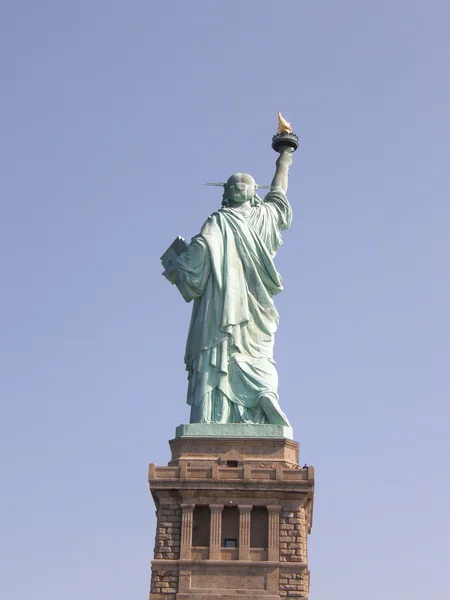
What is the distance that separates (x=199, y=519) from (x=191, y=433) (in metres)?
2.53

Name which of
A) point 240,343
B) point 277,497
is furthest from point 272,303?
point 277,497

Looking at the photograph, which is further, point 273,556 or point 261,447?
point 261,447

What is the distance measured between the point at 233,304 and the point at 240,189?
4.11m

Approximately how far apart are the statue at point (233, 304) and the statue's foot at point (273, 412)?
28 mm

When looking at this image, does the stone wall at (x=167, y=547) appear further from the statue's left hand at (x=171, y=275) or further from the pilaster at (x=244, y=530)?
the statue's left hand at (x=171, y=275)

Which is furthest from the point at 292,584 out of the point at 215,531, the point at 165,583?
the point at 165,583

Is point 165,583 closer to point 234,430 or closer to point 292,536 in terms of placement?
point 292,536

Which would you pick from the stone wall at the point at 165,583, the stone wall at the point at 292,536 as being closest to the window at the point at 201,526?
the stone wall at the point at 165,583

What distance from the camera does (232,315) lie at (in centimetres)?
3219

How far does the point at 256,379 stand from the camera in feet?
103

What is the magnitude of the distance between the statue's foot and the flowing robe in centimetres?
3

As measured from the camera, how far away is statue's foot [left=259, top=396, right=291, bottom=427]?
3069 centimetres

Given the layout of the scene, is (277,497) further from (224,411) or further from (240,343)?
(240,343)

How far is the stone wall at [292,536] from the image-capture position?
28.2m
